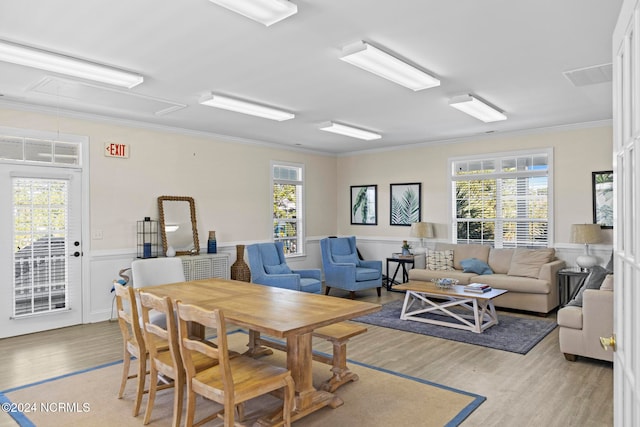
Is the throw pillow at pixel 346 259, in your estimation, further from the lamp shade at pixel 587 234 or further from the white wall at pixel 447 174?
the lamp shade at pixel 587 234

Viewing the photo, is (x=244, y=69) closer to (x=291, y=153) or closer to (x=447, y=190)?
(x=291, y=153)

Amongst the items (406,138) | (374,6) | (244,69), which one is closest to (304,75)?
(244,69)

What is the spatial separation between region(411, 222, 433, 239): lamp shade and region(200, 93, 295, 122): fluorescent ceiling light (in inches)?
127

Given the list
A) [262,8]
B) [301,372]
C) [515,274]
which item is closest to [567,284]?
[515,274]

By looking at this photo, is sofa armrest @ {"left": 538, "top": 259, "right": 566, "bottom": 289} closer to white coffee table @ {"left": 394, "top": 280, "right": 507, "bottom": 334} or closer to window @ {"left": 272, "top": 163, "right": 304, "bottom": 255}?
white coffee table @ {"left": 394, "top": 280, "right": 507, "bottom": 334}

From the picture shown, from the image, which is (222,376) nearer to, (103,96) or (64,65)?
(64,65)

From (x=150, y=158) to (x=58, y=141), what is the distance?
1.12 meters

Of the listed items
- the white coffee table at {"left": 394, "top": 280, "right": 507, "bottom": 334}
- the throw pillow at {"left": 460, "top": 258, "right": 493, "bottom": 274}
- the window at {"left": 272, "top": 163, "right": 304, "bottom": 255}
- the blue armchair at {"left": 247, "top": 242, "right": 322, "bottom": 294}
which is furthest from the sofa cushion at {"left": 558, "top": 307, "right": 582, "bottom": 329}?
the window at {"left": 272, "top": 163, "right": 304, "bottom": 255}

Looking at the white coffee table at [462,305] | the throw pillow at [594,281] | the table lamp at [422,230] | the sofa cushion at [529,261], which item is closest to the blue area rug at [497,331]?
the white coffee table at [462,305]

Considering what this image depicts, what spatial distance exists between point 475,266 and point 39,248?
227 inches

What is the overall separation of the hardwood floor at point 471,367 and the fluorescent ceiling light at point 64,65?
255 centimetres

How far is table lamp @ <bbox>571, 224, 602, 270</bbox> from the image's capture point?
5.66 meters

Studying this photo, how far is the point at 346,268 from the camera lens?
269 inches

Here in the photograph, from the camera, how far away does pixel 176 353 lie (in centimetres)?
261
